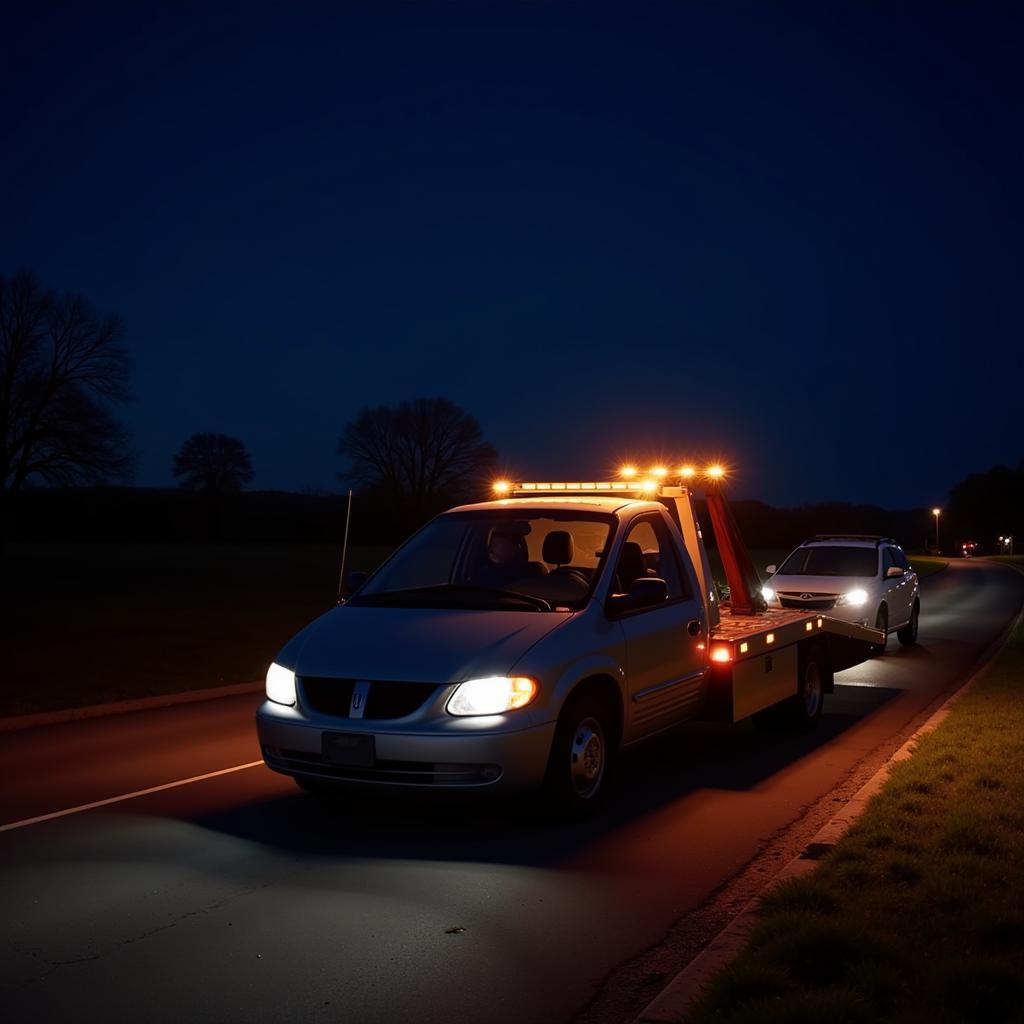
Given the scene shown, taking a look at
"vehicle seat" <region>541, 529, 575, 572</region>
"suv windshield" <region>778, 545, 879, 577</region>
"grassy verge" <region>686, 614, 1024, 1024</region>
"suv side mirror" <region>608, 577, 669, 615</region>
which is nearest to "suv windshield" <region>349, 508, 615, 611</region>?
"vehicle seat" <region>541, 529, 575, 572</region>

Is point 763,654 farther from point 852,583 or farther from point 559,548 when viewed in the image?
point 852,583

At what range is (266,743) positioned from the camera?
7.67 m

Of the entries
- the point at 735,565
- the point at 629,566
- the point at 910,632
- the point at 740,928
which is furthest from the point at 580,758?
the point at 910,632

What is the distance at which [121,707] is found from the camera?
13.4 metres

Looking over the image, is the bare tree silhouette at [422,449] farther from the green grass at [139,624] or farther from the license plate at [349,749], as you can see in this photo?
the license plate at [349,749]

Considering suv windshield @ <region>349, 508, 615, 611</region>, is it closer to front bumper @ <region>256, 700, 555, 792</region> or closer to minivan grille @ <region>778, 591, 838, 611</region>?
front bumper @ <region>256, 700, 555, 792</region>

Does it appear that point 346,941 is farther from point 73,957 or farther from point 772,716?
point 772,716

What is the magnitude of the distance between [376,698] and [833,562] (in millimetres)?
14046

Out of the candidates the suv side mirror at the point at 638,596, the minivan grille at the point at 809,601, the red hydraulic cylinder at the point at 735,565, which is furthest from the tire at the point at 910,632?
the suv side mirror at the point at 638,596

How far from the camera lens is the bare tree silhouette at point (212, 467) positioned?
332ft

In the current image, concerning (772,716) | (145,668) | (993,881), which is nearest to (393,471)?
(145,668)

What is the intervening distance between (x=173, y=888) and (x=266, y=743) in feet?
4.76

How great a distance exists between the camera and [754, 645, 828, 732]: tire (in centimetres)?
1123

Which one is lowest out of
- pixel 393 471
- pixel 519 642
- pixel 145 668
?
pixel 145 668
